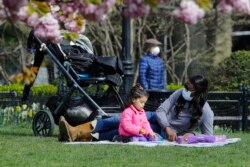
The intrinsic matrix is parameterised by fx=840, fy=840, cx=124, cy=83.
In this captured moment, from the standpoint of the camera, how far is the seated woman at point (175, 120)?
34.9 feet

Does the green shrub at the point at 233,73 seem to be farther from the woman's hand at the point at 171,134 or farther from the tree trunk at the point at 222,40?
the tree trunk at the point at 222,40

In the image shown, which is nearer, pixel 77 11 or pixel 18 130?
pixel 77 11

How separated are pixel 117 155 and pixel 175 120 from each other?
1730 mm

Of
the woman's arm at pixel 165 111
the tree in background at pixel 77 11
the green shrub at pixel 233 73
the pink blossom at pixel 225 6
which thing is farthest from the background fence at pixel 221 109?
the pink blossom at pixel 225 6

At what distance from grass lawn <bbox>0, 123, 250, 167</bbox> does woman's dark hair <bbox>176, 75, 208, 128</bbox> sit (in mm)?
608

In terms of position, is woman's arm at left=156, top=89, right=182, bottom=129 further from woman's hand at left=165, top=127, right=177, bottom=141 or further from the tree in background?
the tree in background

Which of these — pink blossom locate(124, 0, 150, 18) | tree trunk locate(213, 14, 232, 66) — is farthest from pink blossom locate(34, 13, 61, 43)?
tree trunk locate(213, 14, 232, 66)

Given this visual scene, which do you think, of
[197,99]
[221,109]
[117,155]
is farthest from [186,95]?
[221,109]

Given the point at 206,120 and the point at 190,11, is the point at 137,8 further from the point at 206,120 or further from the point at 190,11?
the point at 206,120

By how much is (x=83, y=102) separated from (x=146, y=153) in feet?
9.30

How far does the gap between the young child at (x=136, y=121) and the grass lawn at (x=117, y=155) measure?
485 millimetres

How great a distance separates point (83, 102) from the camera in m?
12.2

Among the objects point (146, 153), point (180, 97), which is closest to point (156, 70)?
point (180, 97)

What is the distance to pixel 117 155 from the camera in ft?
30.7
